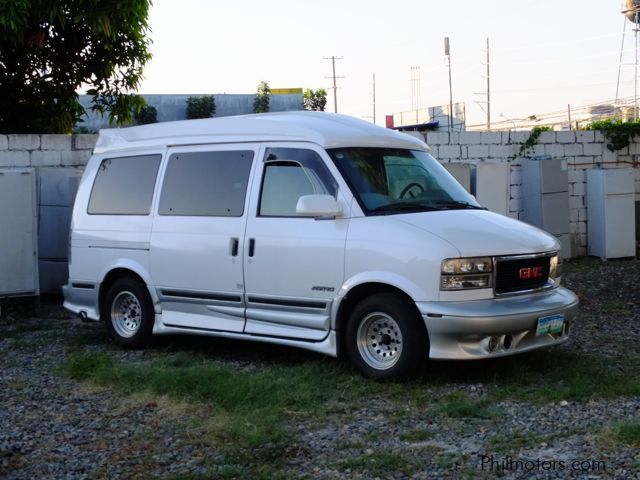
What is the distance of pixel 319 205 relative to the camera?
7.18 m

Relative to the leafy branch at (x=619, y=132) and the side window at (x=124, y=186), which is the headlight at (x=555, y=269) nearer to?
the side window at (x=124, y=186)

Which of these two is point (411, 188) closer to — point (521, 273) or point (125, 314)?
point (521, 273)

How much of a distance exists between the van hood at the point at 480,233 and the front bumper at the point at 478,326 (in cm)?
39

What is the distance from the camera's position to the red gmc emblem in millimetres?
7000

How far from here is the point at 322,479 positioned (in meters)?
4.89

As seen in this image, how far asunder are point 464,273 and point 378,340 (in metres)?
0.89

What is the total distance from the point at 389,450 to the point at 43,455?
206 centimetres

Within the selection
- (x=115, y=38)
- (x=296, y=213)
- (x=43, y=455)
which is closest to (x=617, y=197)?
(x=115, y=38)

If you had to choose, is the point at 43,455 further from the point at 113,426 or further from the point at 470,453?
the point at 470,453

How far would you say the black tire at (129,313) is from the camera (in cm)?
866

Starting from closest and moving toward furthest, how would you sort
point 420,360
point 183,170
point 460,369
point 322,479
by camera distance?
point 322,479
point 420,360
point 460,369
point 183,170

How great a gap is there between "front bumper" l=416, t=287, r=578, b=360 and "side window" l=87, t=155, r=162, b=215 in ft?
10.6

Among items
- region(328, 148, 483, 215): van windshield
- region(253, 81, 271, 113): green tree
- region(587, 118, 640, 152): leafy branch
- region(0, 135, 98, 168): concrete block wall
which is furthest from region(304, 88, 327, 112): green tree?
region(328, 148, 483, 215): van windshield

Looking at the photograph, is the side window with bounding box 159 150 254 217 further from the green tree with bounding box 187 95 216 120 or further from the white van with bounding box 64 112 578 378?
the green tree with bounding box 187 95 216 120
